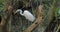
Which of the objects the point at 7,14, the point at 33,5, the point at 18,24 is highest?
the point at 7,14

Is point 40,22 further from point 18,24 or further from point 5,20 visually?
point 18,24

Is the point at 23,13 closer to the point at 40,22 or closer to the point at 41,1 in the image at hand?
the point at 41,1

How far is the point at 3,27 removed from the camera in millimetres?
1315

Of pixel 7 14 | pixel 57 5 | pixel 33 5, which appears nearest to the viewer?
pixel 57 5

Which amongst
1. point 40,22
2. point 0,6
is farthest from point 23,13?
point 40,22

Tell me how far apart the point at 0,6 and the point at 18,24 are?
358 mm

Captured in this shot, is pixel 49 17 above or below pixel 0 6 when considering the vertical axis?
above

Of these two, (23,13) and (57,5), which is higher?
(57,5)

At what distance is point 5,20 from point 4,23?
0.02m

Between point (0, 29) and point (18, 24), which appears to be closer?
point (0, 29)

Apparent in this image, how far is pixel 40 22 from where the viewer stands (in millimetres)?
1343

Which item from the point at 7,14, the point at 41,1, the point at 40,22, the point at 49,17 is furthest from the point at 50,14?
the point at 41,1

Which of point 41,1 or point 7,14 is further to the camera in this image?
point 41,1

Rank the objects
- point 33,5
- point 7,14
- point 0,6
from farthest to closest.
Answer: point 33,5 < point 0,6 < point 7,14
